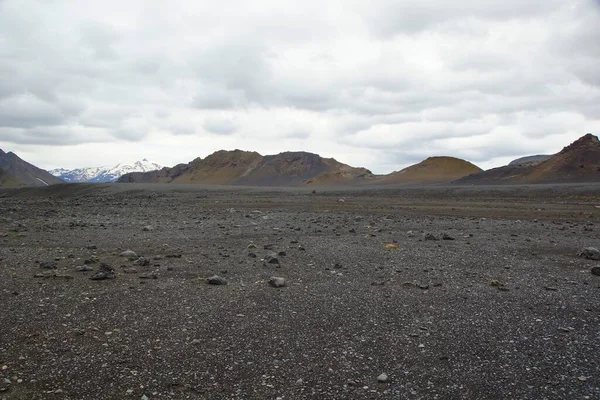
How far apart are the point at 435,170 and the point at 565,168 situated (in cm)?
5603

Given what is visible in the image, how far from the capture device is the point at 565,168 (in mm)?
81500

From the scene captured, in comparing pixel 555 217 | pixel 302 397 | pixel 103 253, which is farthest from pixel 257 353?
pixel 555 217

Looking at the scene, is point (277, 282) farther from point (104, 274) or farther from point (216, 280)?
→ point (104, 274)

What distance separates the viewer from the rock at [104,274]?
9.25 m

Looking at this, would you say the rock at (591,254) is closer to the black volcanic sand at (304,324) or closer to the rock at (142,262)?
the black volcanic sand at (304,324)

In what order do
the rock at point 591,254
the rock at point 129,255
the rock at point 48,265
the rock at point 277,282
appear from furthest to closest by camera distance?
1. the rock at point 591,254
2. the rock at point 129,255
3. the rock at point 48,265
4. the rock at point 277,282

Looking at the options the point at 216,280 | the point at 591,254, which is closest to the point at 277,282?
the point at 216,280

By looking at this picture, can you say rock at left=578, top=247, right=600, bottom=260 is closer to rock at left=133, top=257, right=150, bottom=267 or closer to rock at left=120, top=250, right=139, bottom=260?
rock at left=133, top=257, right=150, bottom=267

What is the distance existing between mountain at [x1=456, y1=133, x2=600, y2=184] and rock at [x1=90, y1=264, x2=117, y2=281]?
80.3 m

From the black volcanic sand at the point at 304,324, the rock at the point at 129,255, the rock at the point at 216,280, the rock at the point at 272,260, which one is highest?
the rock at the point at 129,255

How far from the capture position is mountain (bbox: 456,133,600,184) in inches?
3009

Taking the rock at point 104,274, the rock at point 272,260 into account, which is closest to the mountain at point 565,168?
the rock at point 272,260

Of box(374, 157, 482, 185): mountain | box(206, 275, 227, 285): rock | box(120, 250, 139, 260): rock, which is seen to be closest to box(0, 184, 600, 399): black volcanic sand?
box(206, 275, 227, 285): rock

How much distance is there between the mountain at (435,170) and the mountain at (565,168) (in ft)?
121
